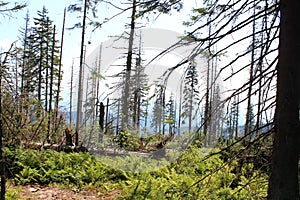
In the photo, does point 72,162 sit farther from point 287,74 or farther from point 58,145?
point 287,74

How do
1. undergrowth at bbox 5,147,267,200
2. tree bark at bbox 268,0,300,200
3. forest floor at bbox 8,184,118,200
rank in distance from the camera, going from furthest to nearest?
forest floor at bbox 8,184,118,200
undergrowth at bbox 5,147,267,200
tree bark at bbox 268,0,300,200

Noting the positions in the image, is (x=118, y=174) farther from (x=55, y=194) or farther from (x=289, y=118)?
(x=289, y=118)

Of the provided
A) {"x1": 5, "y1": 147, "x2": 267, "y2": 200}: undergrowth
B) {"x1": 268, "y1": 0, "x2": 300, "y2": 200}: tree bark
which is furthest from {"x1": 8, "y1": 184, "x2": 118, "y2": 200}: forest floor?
{"x1": 268, "y1": 0, "x2": 300, "y2": 200}: tree bark

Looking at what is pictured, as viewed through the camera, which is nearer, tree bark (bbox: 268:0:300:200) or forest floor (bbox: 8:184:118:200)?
tree bark (bbox: 268:0:300:200)

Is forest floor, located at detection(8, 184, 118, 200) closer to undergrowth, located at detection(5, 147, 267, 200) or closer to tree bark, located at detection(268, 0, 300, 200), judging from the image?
undergrowth, located at detection(5, 147, 267, 200)

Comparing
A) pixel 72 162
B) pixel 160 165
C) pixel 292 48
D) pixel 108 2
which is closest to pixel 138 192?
pixel 160 165

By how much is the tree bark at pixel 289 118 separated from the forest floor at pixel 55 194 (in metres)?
4.58

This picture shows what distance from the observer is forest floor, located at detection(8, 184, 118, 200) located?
18.2ft

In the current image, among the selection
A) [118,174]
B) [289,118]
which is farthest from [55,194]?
[289,118]

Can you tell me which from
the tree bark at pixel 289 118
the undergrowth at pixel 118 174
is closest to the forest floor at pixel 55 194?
the undergrowth at pixel 118 174

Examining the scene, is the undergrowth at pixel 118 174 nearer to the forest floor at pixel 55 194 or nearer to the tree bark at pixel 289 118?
the forest floor at pixel 55 194

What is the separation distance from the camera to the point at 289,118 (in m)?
1.61

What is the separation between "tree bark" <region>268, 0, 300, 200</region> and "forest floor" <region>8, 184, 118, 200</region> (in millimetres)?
4582

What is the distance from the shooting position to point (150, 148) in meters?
11.1
